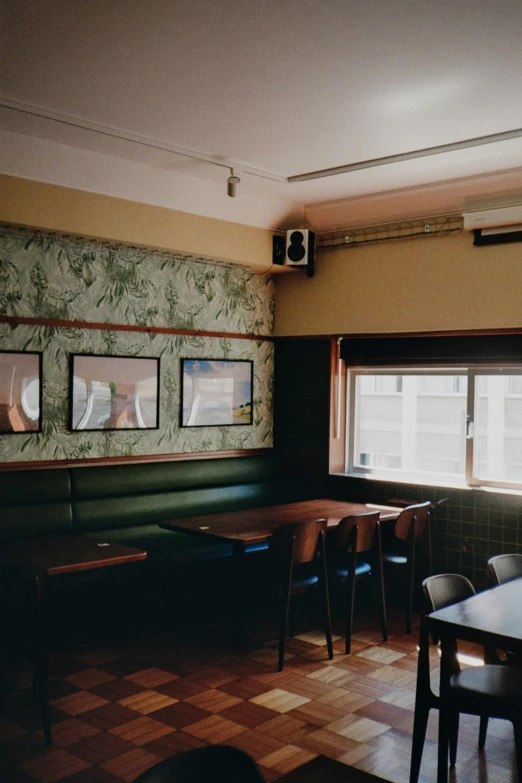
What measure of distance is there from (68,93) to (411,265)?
317cm

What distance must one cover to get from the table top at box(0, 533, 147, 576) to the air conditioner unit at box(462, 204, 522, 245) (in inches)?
136

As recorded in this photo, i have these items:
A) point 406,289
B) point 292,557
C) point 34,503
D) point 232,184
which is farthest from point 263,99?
point 34,503

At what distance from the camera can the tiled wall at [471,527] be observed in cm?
572

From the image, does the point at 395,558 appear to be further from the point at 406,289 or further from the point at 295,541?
the point at 406,289

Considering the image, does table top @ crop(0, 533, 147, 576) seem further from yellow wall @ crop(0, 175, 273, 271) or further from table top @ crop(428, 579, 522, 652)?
yellow wall @ crop(0, 175, 273, 271)

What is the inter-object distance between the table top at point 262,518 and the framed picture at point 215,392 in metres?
1.09

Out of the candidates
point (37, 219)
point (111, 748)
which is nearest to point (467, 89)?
point (37, 219)

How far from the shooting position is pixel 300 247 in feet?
22.1

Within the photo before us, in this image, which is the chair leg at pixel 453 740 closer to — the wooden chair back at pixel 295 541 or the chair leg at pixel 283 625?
the chair leg at pixel 283 625

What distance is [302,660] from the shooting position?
197 inches

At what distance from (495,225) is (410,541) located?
245 cm

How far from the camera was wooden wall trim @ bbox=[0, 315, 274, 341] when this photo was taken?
5.37 meters

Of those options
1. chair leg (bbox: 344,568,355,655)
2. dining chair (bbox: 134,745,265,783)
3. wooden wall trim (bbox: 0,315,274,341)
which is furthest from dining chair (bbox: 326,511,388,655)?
dining chair (bbox: 134,745,265,783)

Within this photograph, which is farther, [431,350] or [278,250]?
[278,250]
